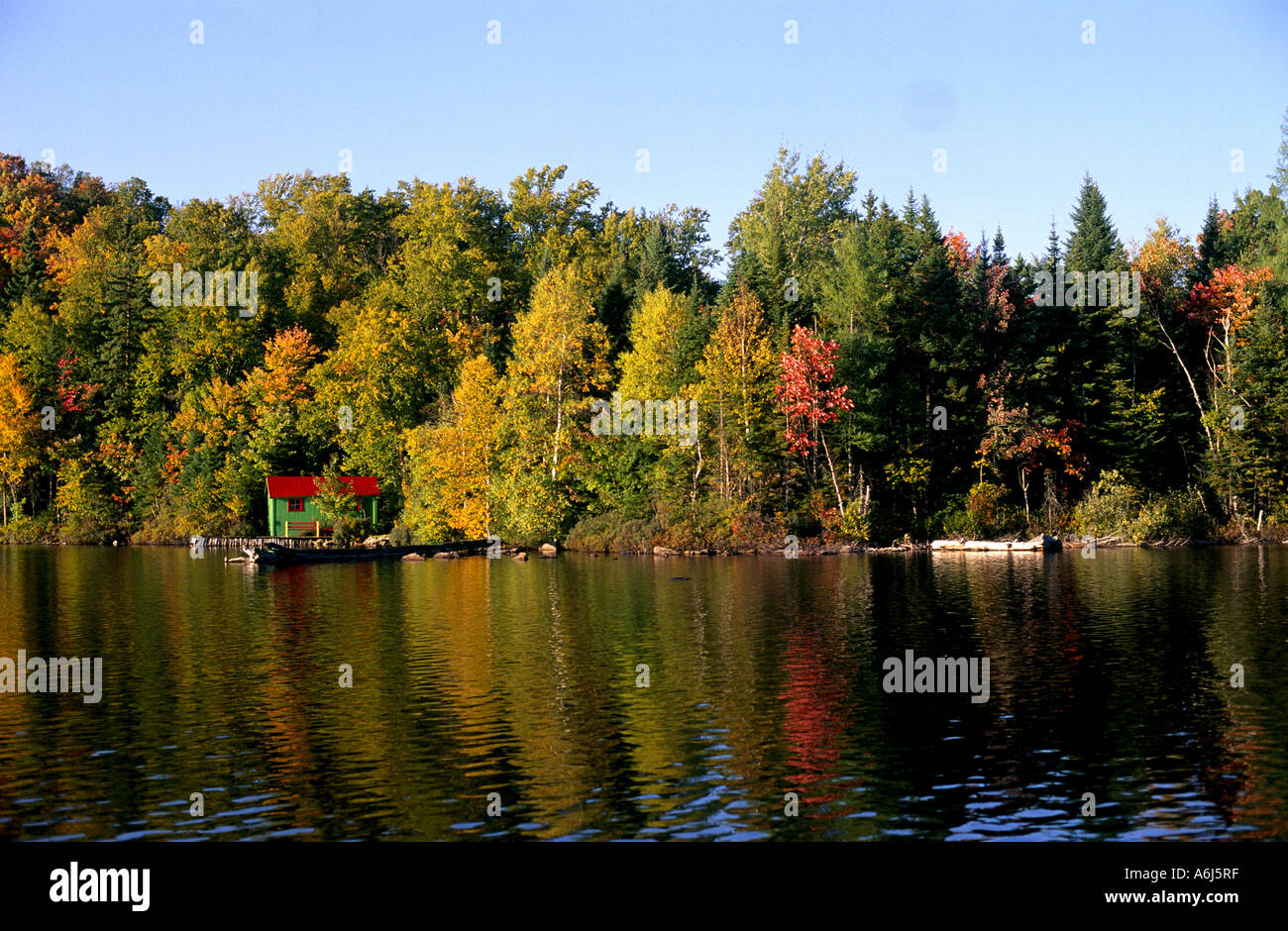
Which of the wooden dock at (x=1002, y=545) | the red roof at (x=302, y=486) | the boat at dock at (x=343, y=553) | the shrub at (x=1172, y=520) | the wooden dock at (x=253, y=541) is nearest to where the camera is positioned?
the boat at dock at (x=343, y=553)

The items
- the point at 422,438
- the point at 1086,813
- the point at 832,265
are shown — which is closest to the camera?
the point at 1086,813

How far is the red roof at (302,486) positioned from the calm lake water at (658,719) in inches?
1464

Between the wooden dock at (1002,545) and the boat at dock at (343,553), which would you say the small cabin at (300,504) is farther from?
the wooden dock at (1002,545)

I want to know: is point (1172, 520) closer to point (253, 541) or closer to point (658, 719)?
point (658, 719)

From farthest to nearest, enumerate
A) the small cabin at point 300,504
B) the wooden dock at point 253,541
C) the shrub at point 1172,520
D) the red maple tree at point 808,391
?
the small cabin at point 300,504
the wooden dock at point 253,541
the red maple tree at point 808,391
the shrub at point 1172,520

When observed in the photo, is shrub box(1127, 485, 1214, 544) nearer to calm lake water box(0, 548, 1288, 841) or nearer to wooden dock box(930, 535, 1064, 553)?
wooden dock box(930, 535, 1064, 553)

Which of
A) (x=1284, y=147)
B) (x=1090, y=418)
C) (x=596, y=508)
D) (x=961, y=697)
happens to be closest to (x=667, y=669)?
(x=961, y=697)

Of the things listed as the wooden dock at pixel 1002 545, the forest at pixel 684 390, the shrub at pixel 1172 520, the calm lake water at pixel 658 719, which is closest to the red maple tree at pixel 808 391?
the forest at pixel 684 390

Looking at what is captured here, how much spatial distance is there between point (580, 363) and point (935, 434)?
79.0 feet

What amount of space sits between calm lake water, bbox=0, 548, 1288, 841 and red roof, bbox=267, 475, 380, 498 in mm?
37182

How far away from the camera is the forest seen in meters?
73.4

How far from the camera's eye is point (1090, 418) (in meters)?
79.0

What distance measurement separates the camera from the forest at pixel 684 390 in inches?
2891
